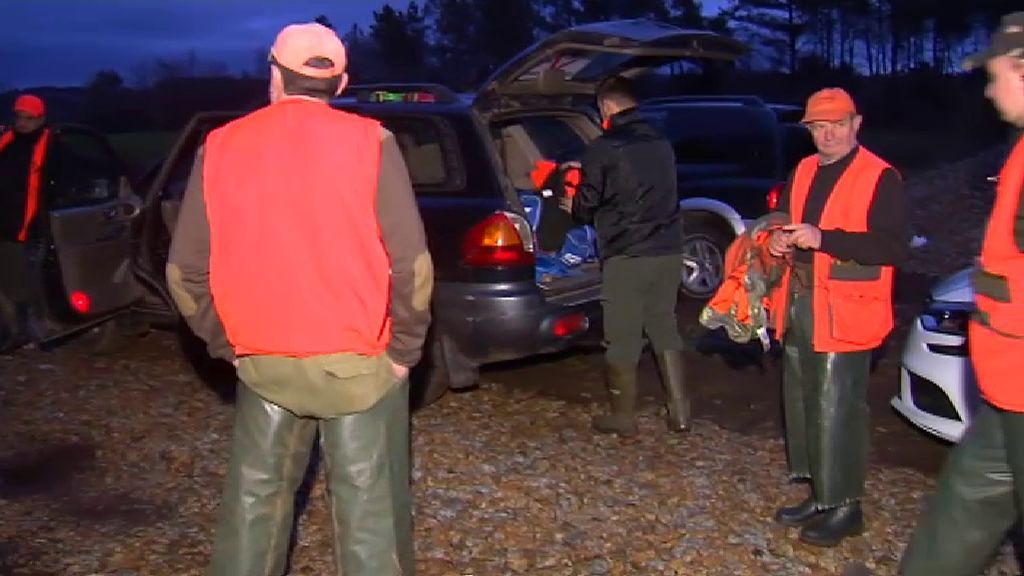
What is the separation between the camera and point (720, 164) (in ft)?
36.0

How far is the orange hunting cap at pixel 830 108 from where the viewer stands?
4734mm

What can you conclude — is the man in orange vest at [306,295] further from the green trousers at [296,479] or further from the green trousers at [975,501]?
the green trousers at [975,501]

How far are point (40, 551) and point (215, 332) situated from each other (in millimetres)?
1866

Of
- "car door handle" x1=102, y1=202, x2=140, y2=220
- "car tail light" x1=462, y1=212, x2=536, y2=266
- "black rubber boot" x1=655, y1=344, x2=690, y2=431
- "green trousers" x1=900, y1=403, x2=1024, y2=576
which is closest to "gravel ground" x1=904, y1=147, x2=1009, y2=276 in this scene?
"black rubber boot" x1=655, y1=344, x2=690, y2=431

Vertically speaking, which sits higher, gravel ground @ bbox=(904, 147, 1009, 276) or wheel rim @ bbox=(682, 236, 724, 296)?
wheel rim @ bbox=(682, 236, 724, 296)

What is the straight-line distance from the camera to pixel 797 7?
42.8m

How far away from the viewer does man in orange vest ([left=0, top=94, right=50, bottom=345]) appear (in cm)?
756

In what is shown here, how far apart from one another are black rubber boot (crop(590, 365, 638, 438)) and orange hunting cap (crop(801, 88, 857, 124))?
203cm

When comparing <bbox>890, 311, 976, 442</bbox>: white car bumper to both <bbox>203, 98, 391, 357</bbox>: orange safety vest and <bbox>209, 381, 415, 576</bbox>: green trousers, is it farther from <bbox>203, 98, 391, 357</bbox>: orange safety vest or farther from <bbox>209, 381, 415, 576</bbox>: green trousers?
<bbox>203, 98, 391, 357</bbox>: orange safety vest

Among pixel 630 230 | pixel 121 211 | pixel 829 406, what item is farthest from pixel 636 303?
pixel 121 211

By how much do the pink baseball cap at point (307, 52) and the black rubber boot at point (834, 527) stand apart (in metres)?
2.65

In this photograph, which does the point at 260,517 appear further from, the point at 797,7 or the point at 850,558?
the point at 797,7

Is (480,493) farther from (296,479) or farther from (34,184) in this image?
(34,184)

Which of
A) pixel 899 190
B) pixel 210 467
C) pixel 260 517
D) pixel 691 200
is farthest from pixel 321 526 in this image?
pixel 691 200
